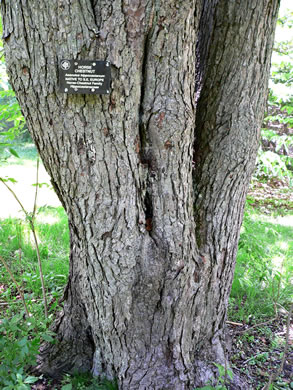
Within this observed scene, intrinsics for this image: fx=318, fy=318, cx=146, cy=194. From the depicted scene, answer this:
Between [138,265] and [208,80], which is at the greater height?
[208,80]

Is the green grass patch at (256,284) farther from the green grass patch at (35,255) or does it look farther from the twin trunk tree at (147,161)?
the green grass patch at (35,255)

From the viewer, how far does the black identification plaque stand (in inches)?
52.5

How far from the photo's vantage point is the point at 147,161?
155 cm

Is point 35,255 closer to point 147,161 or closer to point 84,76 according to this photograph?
point 147,161

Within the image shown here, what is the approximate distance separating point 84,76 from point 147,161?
1.57 ft

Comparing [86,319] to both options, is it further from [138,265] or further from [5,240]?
[5,240]

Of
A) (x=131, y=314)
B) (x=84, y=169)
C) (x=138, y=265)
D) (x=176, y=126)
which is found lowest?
(x=131, y=314)

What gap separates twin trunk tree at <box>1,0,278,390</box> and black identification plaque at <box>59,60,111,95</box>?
4cm

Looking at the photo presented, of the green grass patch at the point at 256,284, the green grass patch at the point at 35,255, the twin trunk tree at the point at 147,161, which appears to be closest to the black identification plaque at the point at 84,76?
the twin trunk tree at the point at 147,161

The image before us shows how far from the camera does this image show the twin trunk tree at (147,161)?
4.45 feet

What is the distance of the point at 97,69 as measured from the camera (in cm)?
134

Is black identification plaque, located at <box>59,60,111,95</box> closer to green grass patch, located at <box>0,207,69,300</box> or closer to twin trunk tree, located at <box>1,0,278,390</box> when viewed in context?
twin trunk tree, located at <box>1,0,278,390</box>

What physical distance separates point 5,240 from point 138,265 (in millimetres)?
2302

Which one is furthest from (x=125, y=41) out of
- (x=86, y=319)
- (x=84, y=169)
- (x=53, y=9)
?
(x=86, y=319)
